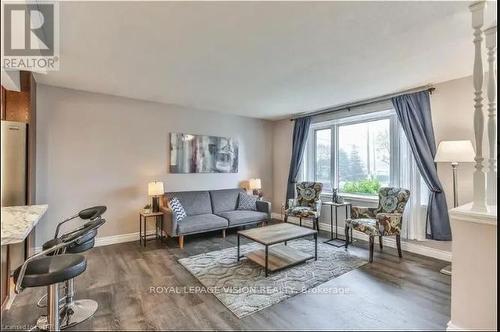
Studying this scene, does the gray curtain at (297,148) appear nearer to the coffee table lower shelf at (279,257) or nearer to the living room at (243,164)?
the living room at (243,164)

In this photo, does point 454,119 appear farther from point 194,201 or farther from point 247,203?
point 194,201

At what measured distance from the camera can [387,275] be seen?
2.91 meters

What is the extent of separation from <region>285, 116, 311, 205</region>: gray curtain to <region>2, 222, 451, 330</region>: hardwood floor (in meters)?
2.53

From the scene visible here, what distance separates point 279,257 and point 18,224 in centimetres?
265

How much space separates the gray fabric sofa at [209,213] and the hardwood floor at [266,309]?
0.68 meters

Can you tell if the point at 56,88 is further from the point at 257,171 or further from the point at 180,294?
the point at 257,171

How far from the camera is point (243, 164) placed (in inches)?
227

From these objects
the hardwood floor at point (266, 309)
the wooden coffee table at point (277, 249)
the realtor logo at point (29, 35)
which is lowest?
the hardwood floor at point (266, 309)

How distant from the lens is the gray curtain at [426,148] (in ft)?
11.0

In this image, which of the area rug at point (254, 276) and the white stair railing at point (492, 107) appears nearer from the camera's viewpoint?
the white stair railing at point (492, 107)

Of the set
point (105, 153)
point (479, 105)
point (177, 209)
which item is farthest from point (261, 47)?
point (105, 153)

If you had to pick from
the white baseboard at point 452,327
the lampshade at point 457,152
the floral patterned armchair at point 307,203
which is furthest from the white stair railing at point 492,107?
the floral patterned armchair at point 307,203

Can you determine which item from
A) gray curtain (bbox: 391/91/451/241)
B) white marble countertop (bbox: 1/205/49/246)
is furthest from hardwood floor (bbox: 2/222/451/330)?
white marble countertop (bbox: 1/205/49/246)

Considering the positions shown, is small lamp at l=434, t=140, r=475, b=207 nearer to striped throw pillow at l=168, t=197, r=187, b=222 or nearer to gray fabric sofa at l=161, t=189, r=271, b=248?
gray fabric sofa at l=161, t=189, r=271, b=248
